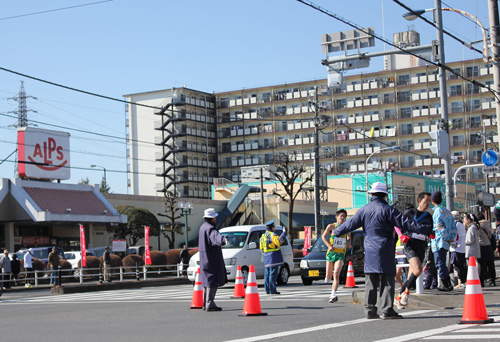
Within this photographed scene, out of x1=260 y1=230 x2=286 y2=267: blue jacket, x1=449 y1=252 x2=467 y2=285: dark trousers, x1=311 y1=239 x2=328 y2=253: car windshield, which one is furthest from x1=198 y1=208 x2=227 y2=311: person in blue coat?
x1=311 y1=239 x2=328 y2=253: car windshield

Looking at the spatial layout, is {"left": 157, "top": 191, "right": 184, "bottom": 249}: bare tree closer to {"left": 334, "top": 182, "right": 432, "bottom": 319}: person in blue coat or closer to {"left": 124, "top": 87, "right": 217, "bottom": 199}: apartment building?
{"left": 124, "top": 87, "right": 217, "bottom": 199}: apartment building

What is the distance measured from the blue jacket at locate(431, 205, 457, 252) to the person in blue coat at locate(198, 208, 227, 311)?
167 inches

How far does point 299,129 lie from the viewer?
98.1m

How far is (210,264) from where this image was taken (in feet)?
41.8

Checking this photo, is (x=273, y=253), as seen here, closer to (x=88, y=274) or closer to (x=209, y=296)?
(x=209, y=296)

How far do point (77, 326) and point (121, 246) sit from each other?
2332cm

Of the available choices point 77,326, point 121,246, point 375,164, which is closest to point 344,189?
point 375,164

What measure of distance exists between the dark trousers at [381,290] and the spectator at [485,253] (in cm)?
759

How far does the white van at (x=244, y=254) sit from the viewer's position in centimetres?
2312

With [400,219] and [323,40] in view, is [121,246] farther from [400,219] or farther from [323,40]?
[400,219]

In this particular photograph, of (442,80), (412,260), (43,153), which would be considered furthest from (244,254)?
(43,153)

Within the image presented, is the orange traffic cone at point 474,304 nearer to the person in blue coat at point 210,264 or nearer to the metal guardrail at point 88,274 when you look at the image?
the person in blue coat at point 210,264

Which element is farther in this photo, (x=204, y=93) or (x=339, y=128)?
(x=204, y=93)

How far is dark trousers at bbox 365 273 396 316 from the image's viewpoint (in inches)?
396
